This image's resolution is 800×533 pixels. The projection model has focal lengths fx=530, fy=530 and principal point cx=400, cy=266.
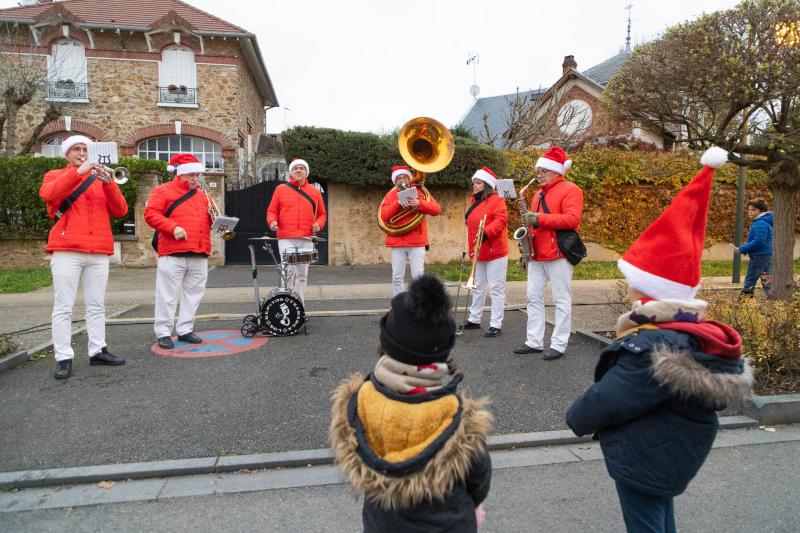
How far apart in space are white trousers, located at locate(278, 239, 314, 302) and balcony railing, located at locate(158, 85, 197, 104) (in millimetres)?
16396

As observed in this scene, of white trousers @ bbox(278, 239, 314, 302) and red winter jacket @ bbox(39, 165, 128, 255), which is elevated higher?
red winter jacket @ bbox(39, 165, 128, 255)

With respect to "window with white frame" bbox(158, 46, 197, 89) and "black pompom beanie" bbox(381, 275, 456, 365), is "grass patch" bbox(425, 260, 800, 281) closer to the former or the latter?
"black pompom beanie" bbox(381, 275, 456, 365)

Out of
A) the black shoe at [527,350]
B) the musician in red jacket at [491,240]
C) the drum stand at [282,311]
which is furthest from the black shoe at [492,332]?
the drum stand at [282,311]

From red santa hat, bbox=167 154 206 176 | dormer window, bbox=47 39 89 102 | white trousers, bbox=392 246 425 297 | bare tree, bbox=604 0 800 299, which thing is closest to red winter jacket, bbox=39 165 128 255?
red santa hat, bbox=167 154 206 176

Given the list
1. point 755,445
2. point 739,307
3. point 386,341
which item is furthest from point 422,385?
point 739,307

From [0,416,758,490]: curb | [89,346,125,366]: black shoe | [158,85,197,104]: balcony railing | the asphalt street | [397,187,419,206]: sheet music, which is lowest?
[0,416,758,490]: curb

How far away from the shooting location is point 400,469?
166cm

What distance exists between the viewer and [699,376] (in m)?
1.83

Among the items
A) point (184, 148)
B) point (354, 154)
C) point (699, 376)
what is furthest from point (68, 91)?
point (699, 376)

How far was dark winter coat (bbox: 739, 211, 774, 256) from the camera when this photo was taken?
8531mm

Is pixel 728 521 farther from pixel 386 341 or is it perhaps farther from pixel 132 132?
pixel 132 132

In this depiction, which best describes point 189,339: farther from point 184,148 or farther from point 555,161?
point 184,148

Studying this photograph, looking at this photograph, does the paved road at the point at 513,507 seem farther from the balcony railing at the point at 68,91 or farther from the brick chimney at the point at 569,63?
the brick chimney at the point at 569,63

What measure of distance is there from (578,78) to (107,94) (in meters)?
20.0
